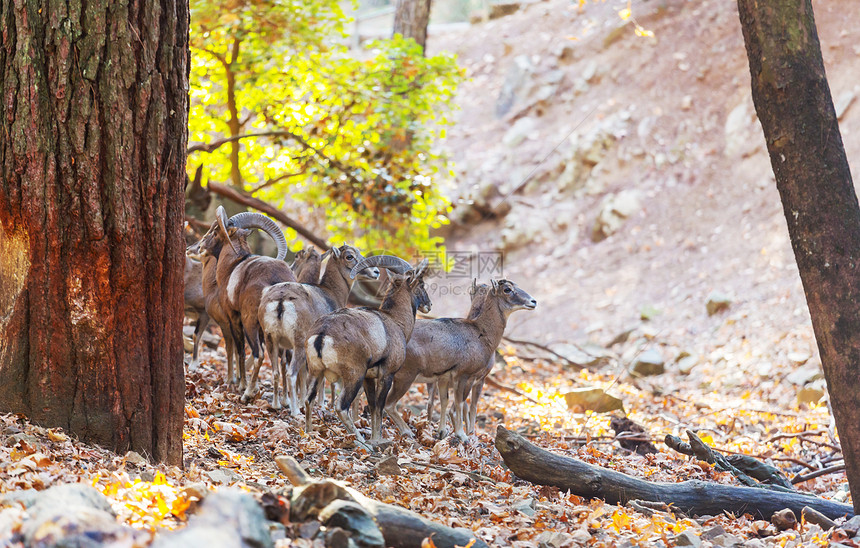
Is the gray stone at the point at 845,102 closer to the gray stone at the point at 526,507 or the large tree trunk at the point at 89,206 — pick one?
the gray stone at the point at 526,507

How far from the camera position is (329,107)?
642 inches

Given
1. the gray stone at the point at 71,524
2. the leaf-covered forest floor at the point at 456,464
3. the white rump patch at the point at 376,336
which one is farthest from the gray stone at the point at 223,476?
the white rump patch at the point at 376,336

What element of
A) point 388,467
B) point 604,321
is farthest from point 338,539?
point 604,321

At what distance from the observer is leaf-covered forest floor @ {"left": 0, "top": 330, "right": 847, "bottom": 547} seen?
496cm

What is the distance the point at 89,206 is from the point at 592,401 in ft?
30.0

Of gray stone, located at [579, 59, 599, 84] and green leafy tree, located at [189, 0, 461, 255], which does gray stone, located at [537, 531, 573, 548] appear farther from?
gray stone, located at [579, 59, 599, 84]

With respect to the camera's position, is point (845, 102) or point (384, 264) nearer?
point (384, 264)

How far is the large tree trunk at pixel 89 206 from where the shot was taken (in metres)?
5.24

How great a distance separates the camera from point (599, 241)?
2562 cm

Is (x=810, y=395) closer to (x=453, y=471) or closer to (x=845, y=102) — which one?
(x=453, y=471)

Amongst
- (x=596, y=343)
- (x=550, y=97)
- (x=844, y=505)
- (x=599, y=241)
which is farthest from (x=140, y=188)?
(x=550, y=97)

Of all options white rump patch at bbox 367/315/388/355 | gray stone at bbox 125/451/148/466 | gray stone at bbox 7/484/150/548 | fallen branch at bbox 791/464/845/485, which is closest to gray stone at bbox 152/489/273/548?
gray stone at bbox 7/484/150/548

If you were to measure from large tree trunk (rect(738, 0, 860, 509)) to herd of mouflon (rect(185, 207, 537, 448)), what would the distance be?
432cm

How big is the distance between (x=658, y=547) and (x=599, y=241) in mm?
20806
